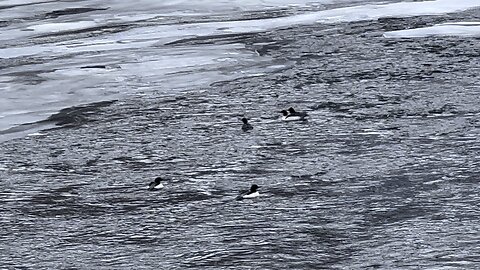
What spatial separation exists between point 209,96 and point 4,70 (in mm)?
4885

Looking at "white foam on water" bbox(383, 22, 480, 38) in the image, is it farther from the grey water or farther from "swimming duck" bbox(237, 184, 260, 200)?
"swimming duck" bbox(237, 184, 260, 200)

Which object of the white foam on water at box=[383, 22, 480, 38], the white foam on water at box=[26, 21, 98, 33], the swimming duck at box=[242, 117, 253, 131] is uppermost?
the swimming duck at box=[242, 117, 253, 131]

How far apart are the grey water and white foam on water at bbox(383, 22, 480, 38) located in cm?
31

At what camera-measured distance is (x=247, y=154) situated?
11406 mm

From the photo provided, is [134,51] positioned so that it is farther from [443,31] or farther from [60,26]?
[443,31]

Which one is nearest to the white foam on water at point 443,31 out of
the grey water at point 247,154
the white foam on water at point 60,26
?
the grey water at point 247,154

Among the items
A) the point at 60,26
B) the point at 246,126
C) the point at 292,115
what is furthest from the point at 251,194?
the point at 60,26

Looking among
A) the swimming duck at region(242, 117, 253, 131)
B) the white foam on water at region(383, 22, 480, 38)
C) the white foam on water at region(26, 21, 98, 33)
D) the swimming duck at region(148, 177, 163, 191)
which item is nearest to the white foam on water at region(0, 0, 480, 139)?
the white foam on water at region(26, 21, 98, 33)

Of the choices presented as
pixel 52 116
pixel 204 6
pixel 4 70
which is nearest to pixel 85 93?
pixel 52 116

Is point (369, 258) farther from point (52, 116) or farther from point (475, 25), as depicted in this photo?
point (475, 25)

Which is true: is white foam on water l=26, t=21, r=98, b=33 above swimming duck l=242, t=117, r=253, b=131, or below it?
below

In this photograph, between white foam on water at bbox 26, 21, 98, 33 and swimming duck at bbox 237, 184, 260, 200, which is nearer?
swimming duck at bbox 237, 184, 260, 200

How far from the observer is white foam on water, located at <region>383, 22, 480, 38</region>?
18.0m

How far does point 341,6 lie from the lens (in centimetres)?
2359
